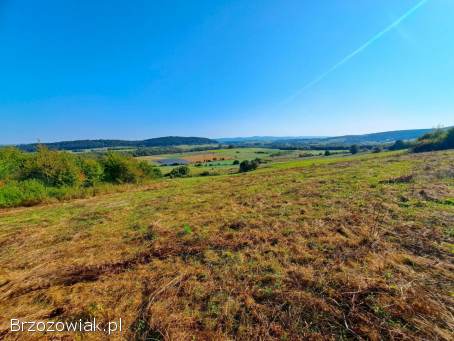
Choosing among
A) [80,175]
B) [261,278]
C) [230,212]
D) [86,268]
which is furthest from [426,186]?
[80,175]

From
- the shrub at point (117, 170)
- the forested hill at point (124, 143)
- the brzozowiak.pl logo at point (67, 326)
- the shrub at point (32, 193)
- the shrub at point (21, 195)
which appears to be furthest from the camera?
the forested hill at point (124, 143)

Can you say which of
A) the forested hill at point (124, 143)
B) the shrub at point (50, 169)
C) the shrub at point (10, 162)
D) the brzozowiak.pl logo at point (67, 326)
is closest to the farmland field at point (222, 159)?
the shrub at point (50, 169)

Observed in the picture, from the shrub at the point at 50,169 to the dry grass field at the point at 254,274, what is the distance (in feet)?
58.2

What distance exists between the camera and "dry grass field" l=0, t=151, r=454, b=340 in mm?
2832

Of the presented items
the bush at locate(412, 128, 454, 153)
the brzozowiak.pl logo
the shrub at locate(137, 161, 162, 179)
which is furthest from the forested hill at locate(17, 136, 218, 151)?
the bush at locate(412, 128, 454, 153)

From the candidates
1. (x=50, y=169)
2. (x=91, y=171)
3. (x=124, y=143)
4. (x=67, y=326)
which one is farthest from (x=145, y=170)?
(x=124, y=143)

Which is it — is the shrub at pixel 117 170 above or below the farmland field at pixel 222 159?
above

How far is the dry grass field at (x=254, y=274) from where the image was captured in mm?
2832

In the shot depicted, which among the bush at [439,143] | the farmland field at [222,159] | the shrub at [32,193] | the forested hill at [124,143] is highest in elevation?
the forested hill at [124,143]

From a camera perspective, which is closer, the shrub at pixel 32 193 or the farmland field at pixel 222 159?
the shrub at pixel 32 193

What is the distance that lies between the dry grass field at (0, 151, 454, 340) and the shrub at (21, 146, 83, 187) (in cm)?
1773

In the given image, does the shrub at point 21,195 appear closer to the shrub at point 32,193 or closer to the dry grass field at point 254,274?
the shrub at point 32,193

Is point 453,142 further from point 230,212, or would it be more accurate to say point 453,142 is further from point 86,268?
point 86,268

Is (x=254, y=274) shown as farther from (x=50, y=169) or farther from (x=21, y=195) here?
(x=50, y=169)
